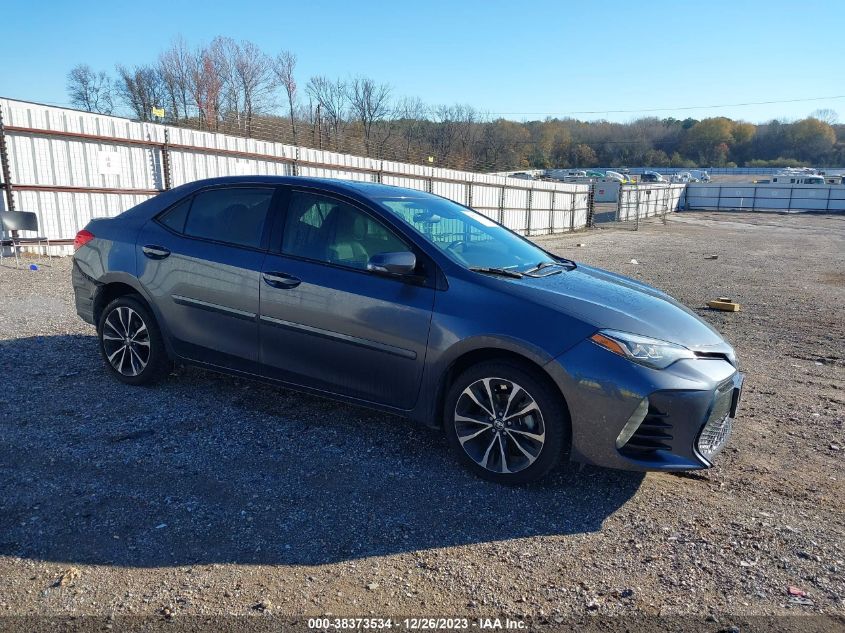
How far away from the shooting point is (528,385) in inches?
135

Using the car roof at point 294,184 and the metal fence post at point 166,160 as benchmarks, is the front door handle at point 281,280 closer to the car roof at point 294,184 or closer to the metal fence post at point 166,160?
the car roof at point 294,184

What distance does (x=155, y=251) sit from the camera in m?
4.74

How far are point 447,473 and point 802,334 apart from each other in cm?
673

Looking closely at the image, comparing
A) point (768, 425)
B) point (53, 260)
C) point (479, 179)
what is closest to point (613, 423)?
point (768, 425)

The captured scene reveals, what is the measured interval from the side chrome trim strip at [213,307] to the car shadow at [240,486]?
773mm

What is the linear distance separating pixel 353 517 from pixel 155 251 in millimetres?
2768

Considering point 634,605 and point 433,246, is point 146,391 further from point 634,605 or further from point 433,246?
point 634,605

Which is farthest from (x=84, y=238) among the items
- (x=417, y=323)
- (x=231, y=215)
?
(x=417, y=323)

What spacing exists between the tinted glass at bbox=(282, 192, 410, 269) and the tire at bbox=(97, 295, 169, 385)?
57.2 inches

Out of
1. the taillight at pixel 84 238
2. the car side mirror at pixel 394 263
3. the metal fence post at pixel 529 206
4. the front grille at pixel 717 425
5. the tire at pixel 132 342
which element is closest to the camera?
the front grille at pixel 717 425

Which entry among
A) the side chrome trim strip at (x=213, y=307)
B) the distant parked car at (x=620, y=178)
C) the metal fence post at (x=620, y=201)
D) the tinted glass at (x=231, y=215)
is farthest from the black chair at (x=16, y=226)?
the distant parked car at (x=620, y=178)

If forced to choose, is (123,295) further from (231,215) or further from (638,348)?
(638,348)

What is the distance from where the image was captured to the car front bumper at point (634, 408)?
3246mm

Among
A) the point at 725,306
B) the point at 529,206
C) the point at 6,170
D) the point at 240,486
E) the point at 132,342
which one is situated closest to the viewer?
the point at 240,486
